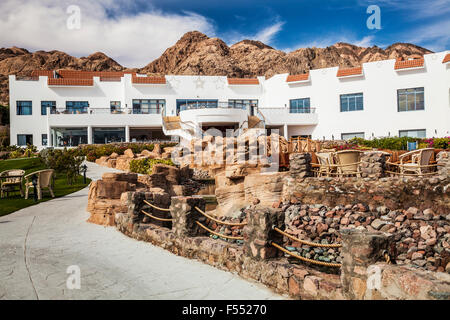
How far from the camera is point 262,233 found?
540 centimetres

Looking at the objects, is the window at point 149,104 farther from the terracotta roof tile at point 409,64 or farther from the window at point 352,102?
the terracotta roof tile at point 409,64

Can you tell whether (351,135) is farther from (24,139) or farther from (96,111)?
(24,139)

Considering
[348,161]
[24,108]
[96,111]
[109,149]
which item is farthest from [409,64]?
[24,108]

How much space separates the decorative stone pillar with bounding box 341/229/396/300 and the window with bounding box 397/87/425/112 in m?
32.4

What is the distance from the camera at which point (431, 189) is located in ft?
38.6

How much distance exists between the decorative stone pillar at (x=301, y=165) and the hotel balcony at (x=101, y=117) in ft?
84.1

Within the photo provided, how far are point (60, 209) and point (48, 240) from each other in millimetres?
4417

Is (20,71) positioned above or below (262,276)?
above

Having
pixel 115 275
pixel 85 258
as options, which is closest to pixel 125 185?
pixel 85 258

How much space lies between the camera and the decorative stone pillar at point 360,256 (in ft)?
13.2

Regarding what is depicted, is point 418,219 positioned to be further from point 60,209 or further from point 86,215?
point 60,209

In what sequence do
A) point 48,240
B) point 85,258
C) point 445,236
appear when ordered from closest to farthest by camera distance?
point 85,258
point 48,240
point 445,236

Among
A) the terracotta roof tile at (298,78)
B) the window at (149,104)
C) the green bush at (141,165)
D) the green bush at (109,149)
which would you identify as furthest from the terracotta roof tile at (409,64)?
the window at (149,104)

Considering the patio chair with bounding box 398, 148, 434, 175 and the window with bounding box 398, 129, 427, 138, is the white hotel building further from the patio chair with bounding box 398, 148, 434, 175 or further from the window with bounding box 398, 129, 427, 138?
the patio chair with bounding box 398, 148, 434, 175
